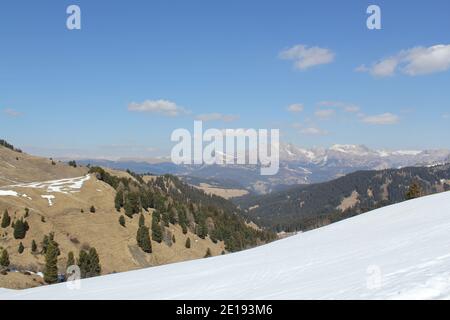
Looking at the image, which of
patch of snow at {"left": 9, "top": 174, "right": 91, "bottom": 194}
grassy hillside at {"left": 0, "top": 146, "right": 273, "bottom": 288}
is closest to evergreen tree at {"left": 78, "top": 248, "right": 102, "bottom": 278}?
grassy hillside at {"left": 0, "top": 146, "right": 273, "bottom": 288}

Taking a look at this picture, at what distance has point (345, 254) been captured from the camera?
65.9 ft

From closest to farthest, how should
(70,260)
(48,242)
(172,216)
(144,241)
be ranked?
(70,260) → (48,242) → (144,241) → (172,216)

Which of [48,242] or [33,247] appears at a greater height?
[48,242]

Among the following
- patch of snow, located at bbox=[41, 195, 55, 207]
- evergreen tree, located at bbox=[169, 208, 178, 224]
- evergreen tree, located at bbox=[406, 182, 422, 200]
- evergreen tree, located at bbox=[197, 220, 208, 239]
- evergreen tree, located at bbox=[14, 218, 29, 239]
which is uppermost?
evergreen tree, located at bbox=[406, 182, 422, 200]

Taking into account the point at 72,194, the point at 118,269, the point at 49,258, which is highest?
the point at 72,194

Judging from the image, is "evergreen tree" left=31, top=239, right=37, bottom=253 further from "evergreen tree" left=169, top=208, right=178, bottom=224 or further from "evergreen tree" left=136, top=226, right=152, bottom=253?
"evergreen tree" left=169, top=208, right=178, bottom=224

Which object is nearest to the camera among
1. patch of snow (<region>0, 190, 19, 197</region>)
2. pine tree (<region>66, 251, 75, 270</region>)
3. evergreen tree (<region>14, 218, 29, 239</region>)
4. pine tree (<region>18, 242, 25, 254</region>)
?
pine tree (<region>66, 251, 75, 270</region>)

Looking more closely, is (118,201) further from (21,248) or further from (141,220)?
(21,248)

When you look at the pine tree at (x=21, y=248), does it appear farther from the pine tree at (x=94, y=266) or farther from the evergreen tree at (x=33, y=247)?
the pine tree at (x=94, y=266)

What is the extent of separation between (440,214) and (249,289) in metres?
18.7

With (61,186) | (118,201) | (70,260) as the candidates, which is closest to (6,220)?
(70,260)

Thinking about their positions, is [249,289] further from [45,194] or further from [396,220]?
[45,194]
